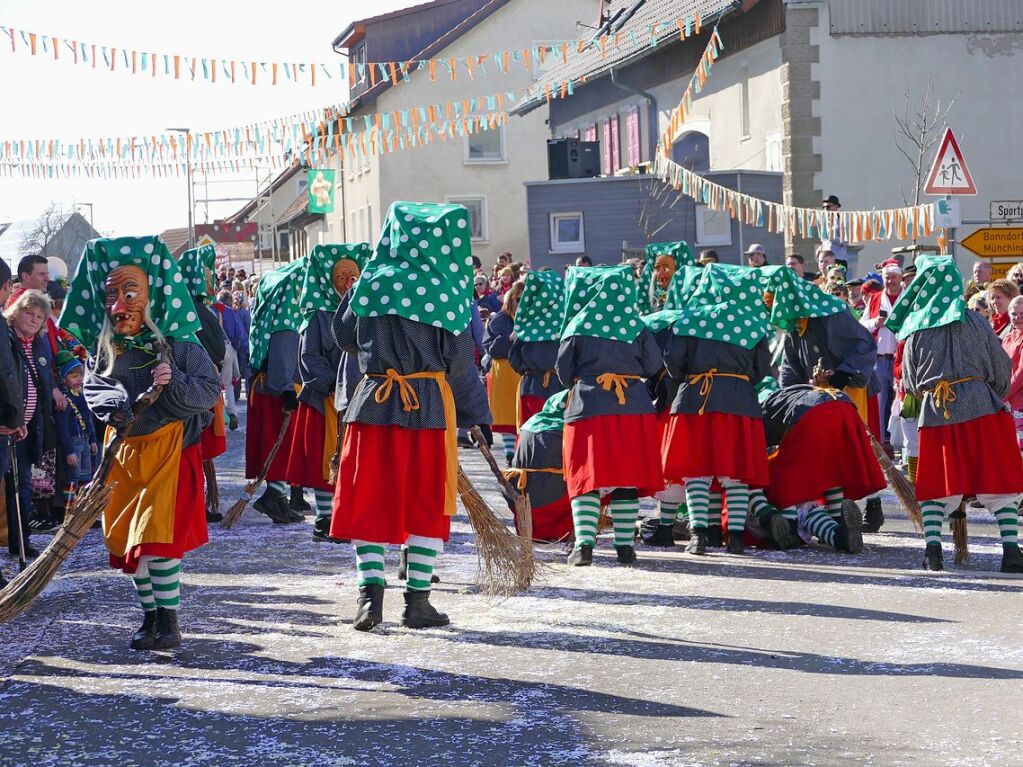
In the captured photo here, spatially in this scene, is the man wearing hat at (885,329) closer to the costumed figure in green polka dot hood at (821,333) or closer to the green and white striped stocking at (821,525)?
the costumed figure in green polka dot hood at (821,333)

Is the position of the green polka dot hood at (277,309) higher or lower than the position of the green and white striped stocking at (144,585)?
higher

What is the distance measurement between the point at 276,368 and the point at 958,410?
505cm

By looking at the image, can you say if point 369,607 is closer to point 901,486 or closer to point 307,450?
point 307,450

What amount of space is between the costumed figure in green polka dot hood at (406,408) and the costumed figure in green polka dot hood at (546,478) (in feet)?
9.16

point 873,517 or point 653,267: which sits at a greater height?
→ point 653,267

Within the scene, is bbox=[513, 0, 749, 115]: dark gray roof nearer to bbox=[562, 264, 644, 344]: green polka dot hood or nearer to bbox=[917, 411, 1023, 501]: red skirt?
bbox=[562, 264, 644, 344]: green polka dot hood

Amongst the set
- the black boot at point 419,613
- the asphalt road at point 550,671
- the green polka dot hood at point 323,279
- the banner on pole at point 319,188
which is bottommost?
the asphalt road at point 550,671

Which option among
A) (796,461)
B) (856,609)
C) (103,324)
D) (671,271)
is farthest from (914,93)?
(103,324)

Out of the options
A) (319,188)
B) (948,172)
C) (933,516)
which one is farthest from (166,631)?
(319,188)

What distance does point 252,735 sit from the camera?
5695mm

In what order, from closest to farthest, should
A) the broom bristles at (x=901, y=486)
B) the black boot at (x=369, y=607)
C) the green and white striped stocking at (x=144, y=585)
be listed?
the green and white striped stocking at (x=144, y=585), the black boot at (x=369, y=607), the broom bristles at (x=901, y=486)

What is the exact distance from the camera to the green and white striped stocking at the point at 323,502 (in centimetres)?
1099

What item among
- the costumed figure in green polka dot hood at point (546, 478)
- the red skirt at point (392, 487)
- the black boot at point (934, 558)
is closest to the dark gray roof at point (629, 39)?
the costumed figure in green polka dot hood at point (546, 478)

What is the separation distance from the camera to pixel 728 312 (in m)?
10.1
